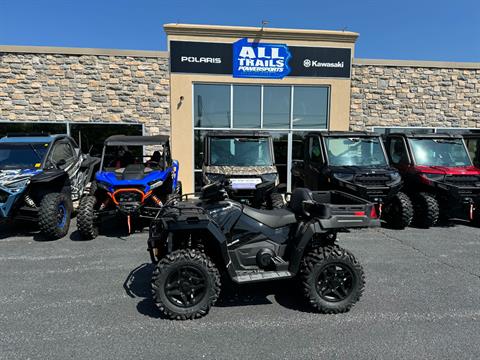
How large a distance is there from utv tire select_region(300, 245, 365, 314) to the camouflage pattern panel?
364cm

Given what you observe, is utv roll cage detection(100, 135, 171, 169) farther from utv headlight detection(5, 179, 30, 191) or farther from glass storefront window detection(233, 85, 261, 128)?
glass storefront window detection(233, 85, 261, 128)

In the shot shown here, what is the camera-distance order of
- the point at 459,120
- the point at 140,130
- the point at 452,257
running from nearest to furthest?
the point at 452,257, the point at 140,130, the point at 459,120

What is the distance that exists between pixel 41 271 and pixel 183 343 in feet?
9.30

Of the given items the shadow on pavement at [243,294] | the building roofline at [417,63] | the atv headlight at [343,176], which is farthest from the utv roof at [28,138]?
the building roofline at [417,63]

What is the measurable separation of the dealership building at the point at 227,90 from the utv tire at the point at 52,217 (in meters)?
4.63

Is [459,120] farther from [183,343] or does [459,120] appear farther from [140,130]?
[183,343]

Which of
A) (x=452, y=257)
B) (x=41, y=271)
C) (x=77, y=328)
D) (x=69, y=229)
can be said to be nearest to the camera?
(x=77, y=328)

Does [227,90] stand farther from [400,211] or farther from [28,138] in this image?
[400,211]

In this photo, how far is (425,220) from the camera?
23.0ft

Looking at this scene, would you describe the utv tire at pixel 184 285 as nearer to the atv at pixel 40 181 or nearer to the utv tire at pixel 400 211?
the atv at pixel 40 181

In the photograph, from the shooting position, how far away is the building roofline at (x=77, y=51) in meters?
10.0

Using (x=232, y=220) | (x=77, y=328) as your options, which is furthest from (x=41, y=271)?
(x=232, y=220)

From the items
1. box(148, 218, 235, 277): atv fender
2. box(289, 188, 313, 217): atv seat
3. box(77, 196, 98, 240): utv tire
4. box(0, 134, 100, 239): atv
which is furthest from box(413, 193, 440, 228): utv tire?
box(0, 134, 100, 239): atv

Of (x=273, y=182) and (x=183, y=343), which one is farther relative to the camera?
(x=273, y=182)
